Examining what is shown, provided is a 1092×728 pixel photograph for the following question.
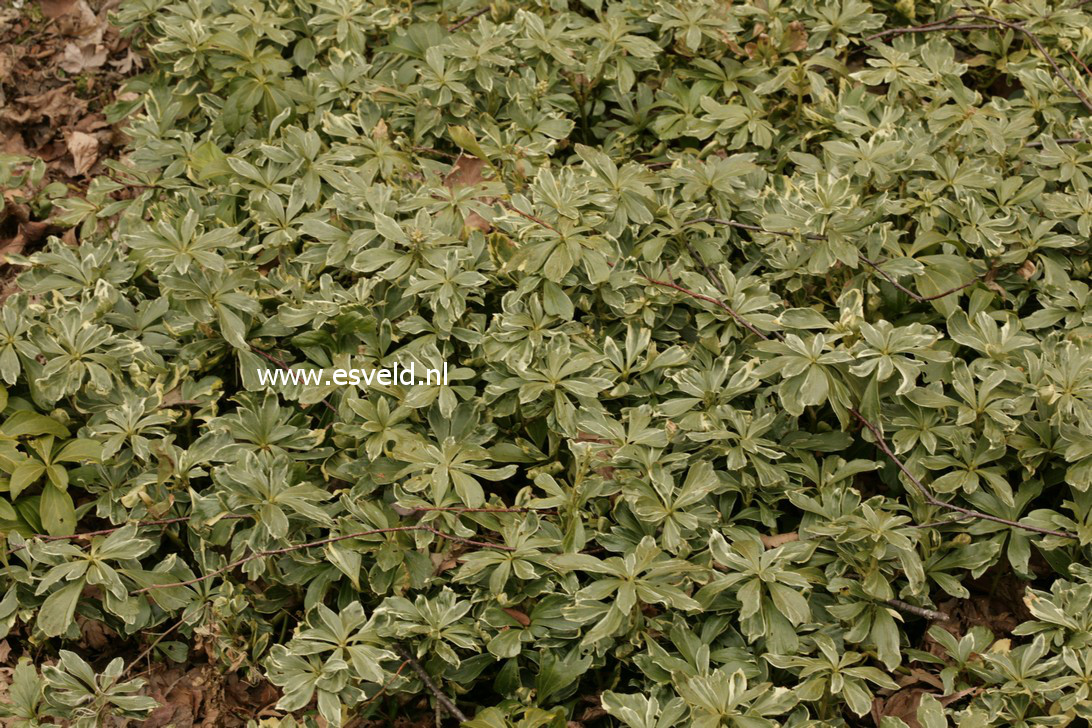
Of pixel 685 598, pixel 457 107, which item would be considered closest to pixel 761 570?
pixel 685 598

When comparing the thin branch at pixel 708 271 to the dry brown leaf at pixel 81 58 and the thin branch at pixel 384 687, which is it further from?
the dry brown leaf at pixel 81 58

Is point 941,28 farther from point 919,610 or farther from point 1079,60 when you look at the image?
point 919,610

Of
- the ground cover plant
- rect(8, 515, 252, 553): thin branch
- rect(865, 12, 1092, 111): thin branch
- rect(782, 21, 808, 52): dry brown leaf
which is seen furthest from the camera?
rect(782, 21, 808, 52): dry brown leaf

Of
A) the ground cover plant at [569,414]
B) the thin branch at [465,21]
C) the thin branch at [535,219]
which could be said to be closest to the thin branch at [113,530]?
the ground cover plant at [569,414]

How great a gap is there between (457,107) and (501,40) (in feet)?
0.87

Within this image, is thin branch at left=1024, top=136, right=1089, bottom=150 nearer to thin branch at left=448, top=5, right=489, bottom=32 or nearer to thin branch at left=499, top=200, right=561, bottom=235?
thin branch at left=499, top=200, right=561, bottom=235

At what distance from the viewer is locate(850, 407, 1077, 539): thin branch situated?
2385 millimetres

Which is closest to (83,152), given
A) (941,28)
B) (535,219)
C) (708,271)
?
(535,219)

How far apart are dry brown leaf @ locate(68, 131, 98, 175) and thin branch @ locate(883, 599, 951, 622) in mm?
3219

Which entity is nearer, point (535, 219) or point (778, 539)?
point (778, 539)

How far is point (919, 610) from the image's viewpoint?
7.77 ft

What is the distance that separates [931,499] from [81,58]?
372cm

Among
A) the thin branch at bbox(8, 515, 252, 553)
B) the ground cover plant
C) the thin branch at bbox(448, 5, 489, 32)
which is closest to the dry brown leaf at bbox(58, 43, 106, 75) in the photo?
the ground cover plant

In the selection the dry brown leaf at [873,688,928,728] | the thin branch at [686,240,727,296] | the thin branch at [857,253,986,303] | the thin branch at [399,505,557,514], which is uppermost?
the thin branch at [857,253,986,303]
